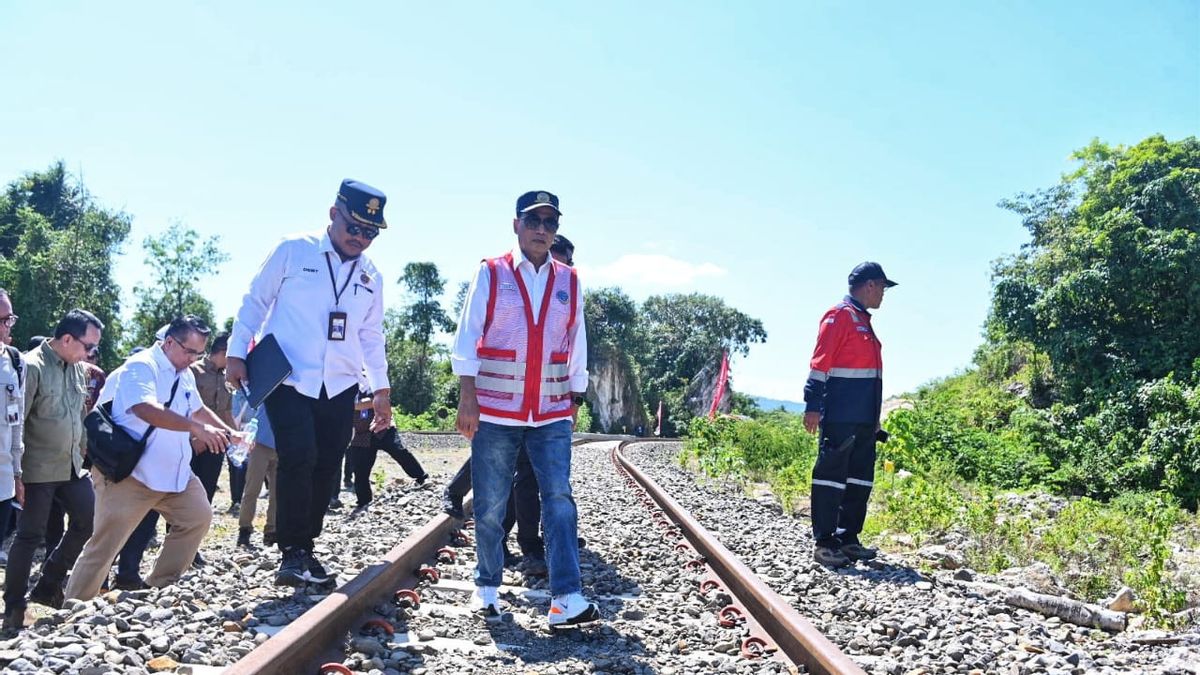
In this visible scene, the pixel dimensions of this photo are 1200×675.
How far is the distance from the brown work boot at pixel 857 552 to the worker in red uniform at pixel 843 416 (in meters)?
0.01

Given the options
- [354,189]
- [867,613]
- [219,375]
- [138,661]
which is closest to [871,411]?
[867,613]

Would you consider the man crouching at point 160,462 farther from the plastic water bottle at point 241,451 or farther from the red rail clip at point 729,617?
the red rail clip at point 729,617

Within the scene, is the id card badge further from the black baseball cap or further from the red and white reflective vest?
the black baseball cap

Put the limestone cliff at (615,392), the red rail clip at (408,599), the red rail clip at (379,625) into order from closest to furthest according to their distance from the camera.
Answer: the red rail clip at (379,625)
the red rail clip at (408,599)
the limestone cliff at (615,392)

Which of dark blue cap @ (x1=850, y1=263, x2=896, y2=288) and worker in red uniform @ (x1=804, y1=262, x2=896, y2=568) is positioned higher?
dark blue cap @ (x1=850, y1=263, x2=896, y2=288)

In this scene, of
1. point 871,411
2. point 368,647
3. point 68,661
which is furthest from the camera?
point 871,411

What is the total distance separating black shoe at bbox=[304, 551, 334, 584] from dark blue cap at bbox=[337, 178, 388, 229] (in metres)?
1.67

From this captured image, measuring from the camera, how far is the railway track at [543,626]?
318 centimetres

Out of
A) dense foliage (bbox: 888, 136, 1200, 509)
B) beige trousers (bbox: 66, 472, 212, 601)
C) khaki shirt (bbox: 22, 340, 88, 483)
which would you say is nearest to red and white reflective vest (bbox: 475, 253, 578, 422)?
beige trousers (bbox: 66, 472, 212, 601)

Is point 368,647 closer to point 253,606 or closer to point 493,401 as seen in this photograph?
point 253,606

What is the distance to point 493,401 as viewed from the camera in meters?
3.90

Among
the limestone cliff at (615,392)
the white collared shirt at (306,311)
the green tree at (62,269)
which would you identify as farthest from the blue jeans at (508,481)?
the limestone cliff at (615,392)

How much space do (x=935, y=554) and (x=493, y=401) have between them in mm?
3849

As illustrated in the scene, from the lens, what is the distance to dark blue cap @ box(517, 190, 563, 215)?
12.8ft
